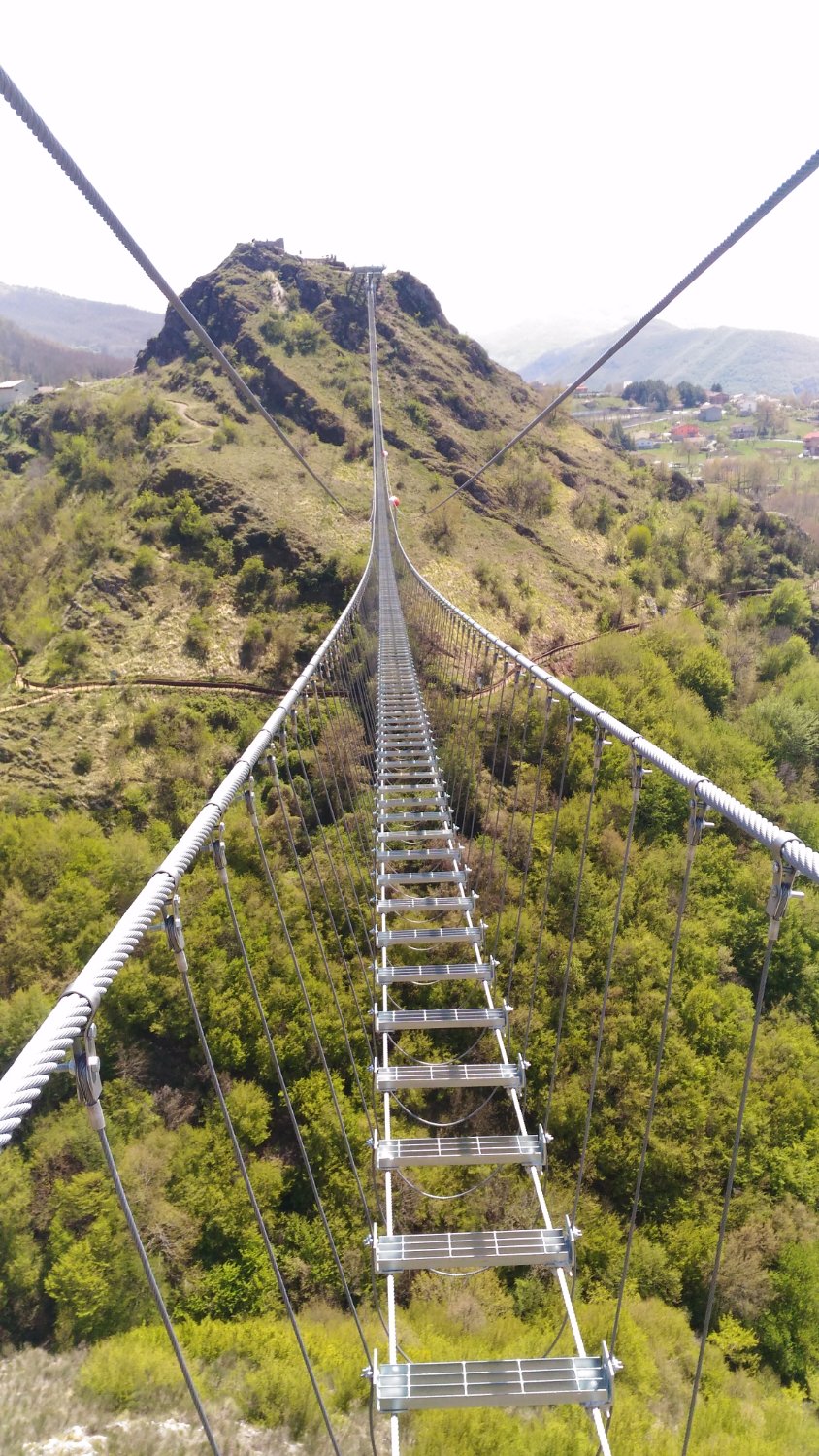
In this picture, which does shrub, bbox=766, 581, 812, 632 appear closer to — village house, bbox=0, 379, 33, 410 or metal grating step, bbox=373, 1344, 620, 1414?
metal grating step, bbox=373, 1344, 620, 1414

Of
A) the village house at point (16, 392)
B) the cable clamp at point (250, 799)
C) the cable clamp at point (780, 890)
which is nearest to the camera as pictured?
the cable clamp at point (780, 890)

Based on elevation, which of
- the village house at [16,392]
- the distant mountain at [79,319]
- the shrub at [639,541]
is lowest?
the shrub at [639,541]

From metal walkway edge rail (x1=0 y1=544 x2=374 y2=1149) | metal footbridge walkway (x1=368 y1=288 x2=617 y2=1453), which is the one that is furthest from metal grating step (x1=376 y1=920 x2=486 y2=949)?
metal walkway edge rail (x1=0 y1=544 x2=374 y2=1149)

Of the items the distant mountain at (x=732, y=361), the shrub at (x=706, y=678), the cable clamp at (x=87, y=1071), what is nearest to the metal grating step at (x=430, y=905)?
the cable clamp at (x=87, y=1071)

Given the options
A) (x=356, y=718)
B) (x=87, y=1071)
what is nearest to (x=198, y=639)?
(x=356, y=718)

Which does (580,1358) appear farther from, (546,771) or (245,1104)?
(546,771)

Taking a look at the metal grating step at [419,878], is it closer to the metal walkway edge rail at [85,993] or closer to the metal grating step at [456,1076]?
the metal grating step at [456,1076]

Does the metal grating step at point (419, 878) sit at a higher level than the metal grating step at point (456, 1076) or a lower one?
higher
